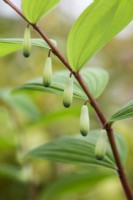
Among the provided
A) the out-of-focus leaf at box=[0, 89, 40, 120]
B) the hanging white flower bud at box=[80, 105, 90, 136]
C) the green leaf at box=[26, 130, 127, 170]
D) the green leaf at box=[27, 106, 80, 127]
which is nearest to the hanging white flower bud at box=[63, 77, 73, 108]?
the hanging white flower bud at box=[80, 105, 90, 136]

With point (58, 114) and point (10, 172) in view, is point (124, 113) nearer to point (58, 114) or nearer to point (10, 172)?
point (58, 114)

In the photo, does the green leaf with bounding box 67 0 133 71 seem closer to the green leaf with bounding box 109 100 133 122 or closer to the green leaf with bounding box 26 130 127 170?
the green leaf with bounding box 109 100 133 122

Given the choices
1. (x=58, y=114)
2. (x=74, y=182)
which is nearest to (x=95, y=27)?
(x=58, y=114)

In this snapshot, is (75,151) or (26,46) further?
(75,151)

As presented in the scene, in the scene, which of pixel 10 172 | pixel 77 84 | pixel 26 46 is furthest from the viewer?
pixel 10 172

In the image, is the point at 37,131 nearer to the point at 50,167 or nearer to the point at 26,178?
the point at 50,167
